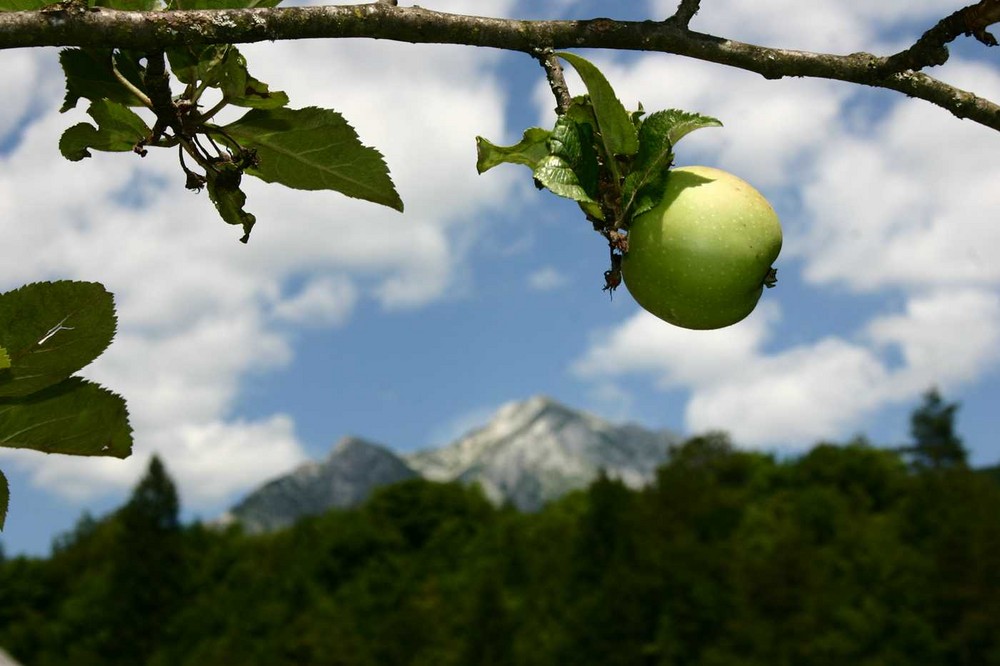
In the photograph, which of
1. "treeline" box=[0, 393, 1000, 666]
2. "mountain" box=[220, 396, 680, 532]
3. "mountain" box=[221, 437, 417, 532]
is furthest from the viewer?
"mountain" box=[220, 396, 680, 532]

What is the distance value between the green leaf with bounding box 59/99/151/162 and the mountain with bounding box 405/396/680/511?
413ft

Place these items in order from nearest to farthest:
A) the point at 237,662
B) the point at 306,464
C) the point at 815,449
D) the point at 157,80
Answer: the point at 157,80, the point at 237,662, the point at 815,449, the point at 306,464

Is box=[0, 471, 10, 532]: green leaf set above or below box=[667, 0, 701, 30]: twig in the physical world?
below

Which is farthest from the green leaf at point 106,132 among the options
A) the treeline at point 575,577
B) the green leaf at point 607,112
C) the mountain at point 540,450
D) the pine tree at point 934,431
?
the mountain at point 540,450

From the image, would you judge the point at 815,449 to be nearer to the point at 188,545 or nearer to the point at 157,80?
the point at 188,545

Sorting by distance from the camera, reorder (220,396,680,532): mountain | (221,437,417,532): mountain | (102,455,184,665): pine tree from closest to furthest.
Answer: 1. (102,455,184,665): pine tree
2. (221,437,417,532): mountain
3. (220,396,680,532): mountain

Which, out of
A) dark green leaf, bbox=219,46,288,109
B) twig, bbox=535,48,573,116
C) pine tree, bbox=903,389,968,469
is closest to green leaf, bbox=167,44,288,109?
dark green leaf, bbox=219,46,288,109

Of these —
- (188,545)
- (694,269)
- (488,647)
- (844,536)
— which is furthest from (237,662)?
(694,269)

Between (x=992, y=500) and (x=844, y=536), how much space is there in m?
3.26

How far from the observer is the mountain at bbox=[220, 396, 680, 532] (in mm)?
108438

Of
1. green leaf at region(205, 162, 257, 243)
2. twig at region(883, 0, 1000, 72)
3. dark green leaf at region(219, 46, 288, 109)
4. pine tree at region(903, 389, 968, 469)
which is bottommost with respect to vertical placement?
green leaf at region(205, 162, 257, 243)

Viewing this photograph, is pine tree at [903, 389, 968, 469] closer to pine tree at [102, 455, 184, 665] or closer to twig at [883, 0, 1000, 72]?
pine tree at [102, 455, 184, 665]

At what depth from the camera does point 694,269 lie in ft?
4.12

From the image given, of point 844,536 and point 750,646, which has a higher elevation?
point 844,536
